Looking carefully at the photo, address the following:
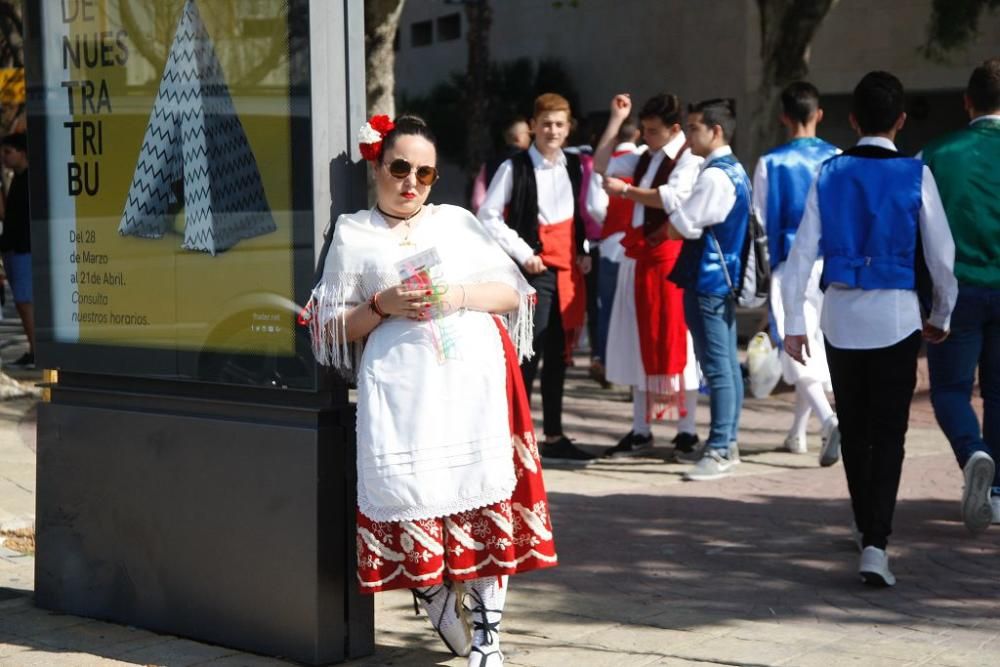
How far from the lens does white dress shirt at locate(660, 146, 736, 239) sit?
28.1ft

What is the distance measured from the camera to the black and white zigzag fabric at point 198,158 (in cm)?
498

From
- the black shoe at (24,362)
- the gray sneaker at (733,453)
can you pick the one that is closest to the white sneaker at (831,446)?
the gray sneaker at (733,453)

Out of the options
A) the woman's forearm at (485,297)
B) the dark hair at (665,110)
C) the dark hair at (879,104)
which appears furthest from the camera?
the dark hair at (665,110)

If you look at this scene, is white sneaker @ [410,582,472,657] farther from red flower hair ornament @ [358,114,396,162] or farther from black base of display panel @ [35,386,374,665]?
red flower hair ornament @ [358,114,396,162]

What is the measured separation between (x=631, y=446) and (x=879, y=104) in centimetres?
384

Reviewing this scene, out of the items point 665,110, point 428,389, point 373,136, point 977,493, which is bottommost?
point 977,493

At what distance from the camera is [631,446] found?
9609 millimetres

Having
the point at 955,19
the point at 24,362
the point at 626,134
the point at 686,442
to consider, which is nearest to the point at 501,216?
the point at 686,442

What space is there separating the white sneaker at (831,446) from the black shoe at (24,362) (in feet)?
25.3

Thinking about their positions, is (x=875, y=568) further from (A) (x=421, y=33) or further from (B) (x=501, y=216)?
Result: (A) (x=421, y=33)

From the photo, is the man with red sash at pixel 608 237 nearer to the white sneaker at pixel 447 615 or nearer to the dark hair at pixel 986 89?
the dark hair at pixel 986 89

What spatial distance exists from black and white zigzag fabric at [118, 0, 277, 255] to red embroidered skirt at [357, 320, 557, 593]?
3.24 ft

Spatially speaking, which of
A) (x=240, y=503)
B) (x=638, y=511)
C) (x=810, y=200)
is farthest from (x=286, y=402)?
(x=638, y=511)

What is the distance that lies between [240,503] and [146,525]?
1.65 feet
